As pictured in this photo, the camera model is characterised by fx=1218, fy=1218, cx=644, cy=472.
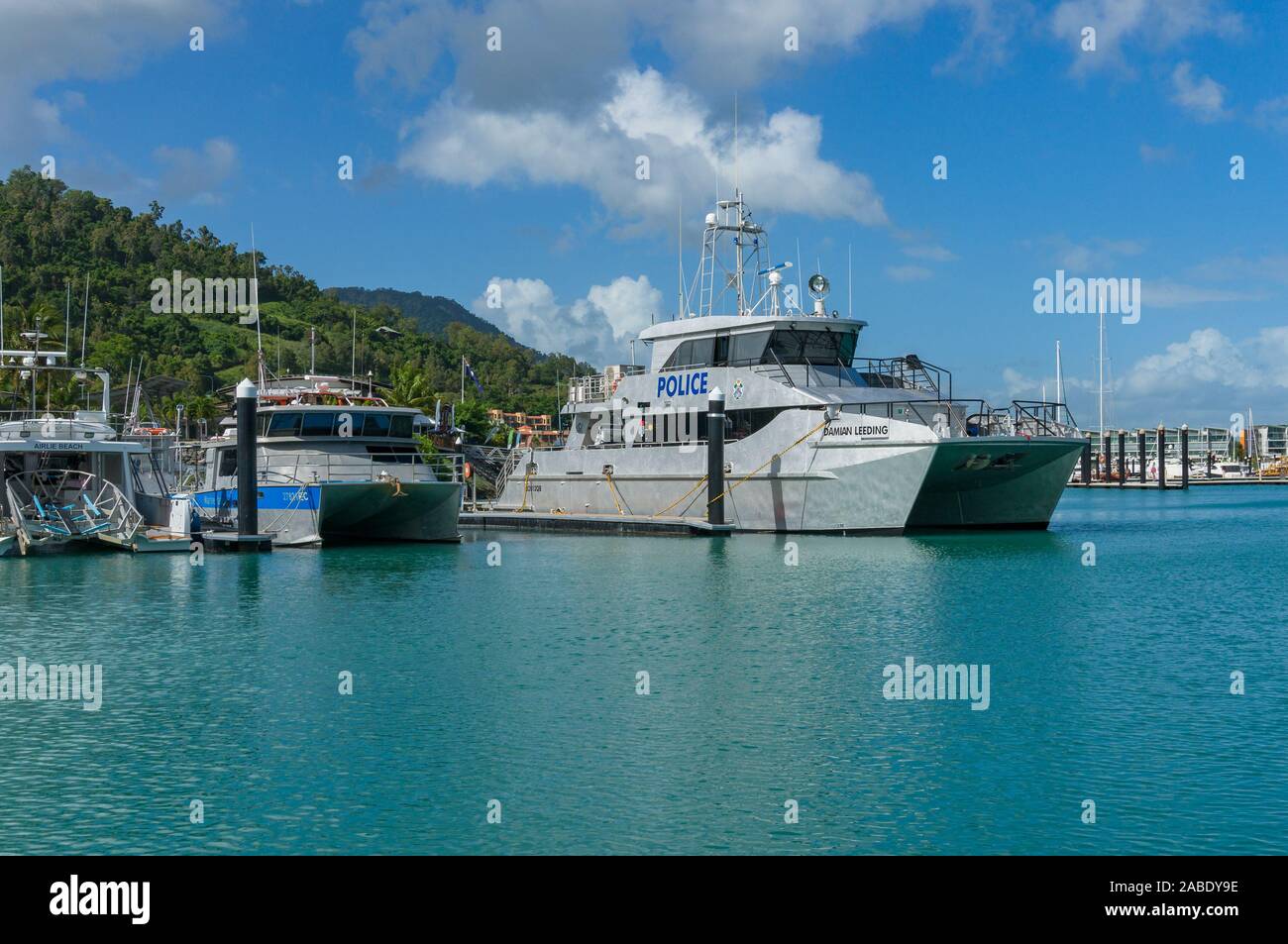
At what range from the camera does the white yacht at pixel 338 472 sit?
32.8 metres

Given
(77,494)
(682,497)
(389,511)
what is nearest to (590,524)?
(682,497)

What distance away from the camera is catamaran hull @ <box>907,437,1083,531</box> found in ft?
105

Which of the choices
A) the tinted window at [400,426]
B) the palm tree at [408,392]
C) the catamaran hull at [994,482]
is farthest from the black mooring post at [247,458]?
the palm tree at [408,392]

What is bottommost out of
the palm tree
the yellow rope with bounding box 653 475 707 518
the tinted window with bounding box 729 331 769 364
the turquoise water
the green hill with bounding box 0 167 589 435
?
the turquoise water

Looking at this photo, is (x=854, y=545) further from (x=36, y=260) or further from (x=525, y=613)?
(x=36, y=260)

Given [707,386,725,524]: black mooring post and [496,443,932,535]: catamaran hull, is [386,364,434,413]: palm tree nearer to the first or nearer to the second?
[496,443,932,535]: catamaran hull

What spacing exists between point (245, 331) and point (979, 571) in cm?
10430

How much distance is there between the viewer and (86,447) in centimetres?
3044

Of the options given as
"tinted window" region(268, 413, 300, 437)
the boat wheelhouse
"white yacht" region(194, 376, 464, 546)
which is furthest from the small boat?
"tinted window" region(268, 413, 300, 437)

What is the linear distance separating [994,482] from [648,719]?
24060 millimetres

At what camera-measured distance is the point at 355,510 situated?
33594mm

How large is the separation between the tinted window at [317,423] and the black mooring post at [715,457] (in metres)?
10.5

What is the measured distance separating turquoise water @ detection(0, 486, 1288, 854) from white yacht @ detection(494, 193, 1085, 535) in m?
7.78

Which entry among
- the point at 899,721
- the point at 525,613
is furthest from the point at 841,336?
the point at 899,721
